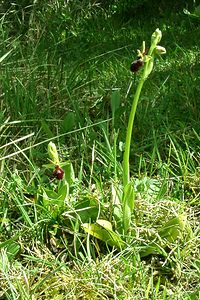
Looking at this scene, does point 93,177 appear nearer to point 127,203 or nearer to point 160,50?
point 127,203

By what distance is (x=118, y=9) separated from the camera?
426cm

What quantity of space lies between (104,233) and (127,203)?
0.36ft

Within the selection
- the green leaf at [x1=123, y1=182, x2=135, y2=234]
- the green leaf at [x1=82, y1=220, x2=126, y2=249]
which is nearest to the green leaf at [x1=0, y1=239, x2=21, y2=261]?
the green leaf at [x1=82, y1=220, x2=126, y2=249]

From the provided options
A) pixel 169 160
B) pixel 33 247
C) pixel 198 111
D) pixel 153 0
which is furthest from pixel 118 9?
pixel 33 247

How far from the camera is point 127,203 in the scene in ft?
6.35

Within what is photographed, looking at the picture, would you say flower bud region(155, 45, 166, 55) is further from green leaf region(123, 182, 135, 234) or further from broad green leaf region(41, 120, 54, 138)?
broad green leaf region(41, 120, 54, 138)

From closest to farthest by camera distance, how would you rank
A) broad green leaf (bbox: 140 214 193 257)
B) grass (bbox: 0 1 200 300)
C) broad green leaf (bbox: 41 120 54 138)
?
grass (bbox: 0 1 200 300) < broad green leaf (bbox: 140 214 193 257) < broad green leaf (bbox: 41 120 54 138)

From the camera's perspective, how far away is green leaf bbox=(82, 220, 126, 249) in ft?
6.22

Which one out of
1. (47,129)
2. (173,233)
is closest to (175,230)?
(173,233)

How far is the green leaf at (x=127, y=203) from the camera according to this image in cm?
192

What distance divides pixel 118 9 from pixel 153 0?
24cm

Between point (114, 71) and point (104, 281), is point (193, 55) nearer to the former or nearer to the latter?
point (114, 71)

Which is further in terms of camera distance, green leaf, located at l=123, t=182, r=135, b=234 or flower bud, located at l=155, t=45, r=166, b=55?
green leaf, located at l=123, t=182, r=135, b=234

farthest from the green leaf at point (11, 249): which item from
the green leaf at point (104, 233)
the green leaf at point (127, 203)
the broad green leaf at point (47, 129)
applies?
the broad green leaf at point (47, 129)
